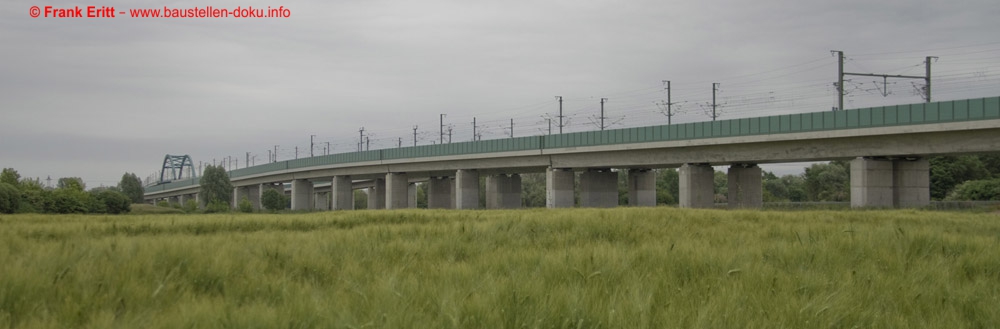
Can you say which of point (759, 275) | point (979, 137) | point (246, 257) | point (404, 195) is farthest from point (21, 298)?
point (404, 195)

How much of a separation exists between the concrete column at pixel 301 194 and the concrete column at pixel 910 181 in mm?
81893

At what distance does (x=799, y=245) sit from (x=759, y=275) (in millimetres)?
3332

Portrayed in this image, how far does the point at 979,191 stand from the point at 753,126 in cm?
3733

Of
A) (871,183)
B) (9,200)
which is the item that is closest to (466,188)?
(9,200)

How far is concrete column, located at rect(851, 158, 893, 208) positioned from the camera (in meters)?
43.0

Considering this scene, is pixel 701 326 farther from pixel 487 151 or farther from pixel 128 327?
pixel 487 151

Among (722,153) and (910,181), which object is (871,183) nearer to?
(910,181)

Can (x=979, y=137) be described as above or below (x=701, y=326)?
above

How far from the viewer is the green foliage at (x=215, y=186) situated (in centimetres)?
12030

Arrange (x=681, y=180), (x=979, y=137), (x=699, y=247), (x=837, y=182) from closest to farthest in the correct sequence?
(x=699, y=247), (x=979, y=137), (x=681, y=180), (x=837, y=182)

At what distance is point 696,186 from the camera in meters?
54.6

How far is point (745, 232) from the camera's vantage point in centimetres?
1514

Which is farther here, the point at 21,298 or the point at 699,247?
the point at 699,247

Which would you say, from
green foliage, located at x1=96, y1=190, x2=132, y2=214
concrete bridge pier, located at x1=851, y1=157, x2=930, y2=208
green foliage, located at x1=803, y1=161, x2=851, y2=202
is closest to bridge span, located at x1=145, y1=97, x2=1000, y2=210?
concrete bridge pier, located at x1=851, y1=157, x2=930, y2=208
